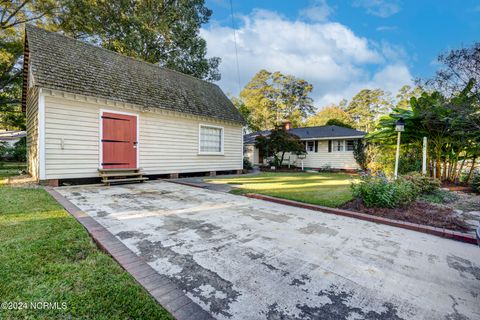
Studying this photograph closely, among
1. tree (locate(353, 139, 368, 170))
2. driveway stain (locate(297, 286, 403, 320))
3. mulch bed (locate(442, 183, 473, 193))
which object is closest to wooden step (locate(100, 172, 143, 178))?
driveway stain (locate(297, 286, 403, 320))

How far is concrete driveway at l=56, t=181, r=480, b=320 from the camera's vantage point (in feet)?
5.14

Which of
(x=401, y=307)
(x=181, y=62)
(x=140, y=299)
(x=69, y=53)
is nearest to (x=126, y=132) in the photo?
(x=69, y=53)

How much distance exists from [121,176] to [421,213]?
791cm

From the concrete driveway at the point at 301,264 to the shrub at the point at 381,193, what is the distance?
852 millimetres

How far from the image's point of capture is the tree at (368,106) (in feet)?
103

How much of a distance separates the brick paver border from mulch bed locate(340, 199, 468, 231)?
11.8 ft

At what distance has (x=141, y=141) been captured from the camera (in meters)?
7.86

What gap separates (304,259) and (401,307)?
84 centimetres

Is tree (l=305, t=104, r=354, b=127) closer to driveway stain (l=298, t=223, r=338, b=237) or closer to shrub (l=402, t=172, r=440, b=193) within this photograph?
shrub (l=402, t=172, r=440, b=193)

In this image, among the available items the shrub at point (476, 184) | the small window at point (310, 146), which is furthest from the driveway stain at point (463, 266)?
the small window at point (310, 146)

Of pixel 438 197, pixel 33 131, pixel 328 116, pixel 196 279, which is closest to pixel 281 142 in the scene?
pixel 438 197

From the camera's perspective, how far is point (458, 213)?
4.08 metres

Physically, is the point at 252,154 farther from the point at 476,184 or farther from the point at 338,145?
the point at 476,184

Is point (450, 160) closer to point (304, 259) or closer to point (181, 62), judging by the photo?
point (304, 259)
